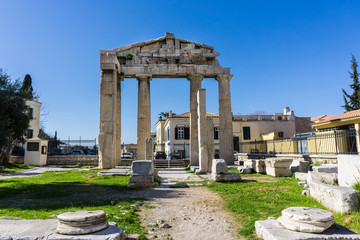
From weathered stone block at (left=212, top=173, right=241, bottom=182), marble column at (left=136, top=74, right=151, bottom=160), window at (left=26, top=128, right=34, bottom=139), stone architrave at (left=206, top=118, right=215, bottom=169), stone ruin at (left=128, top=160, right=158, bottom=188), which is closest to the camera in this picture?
stone ruin at (left=128, top=160, right=158, bottom=188)

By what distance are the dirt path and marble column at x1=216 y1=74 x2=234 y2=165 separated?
33.7 ft

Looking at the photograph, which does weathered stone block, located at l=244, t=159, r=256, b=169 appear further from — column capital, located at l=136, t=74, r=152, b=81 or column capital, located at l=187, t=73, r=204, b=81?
column capital, located at l=136, t=74, r=152, b=81

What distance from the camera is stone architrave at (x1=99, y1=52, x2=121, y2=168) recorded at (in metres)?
14.7

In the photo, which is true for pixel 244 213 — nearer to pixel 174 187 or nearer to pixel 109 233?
pixel 109 233

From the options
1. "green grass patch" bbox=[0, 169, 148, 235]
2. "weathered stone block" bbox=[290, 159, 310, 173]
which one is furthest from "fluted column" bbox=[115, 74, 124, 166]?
"weathered stone block" bbox=[290, 159, 310, 173]

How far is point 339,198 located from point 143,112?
44.0 feet

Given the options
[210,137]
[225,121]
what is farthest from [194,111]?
[210,137]

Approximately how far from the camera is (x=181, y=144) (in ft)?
99.7

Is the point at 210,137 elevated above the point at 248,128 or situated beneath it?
situated beneath

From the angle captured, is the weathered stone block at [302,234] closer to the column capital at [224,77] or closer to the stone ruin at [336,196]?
the stone ruin at [336,196]

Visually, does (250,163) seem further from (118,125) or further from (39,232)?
(39,232)

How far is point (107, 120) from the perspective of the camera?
14.9m

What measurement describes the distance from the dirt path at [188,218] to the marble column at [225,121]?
33.7 feet

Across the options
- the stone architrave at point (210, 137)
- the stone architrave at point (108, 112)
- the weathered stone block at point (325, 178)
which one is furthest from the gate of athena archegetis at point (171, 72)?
the weathered stone block at point (325, 178)
